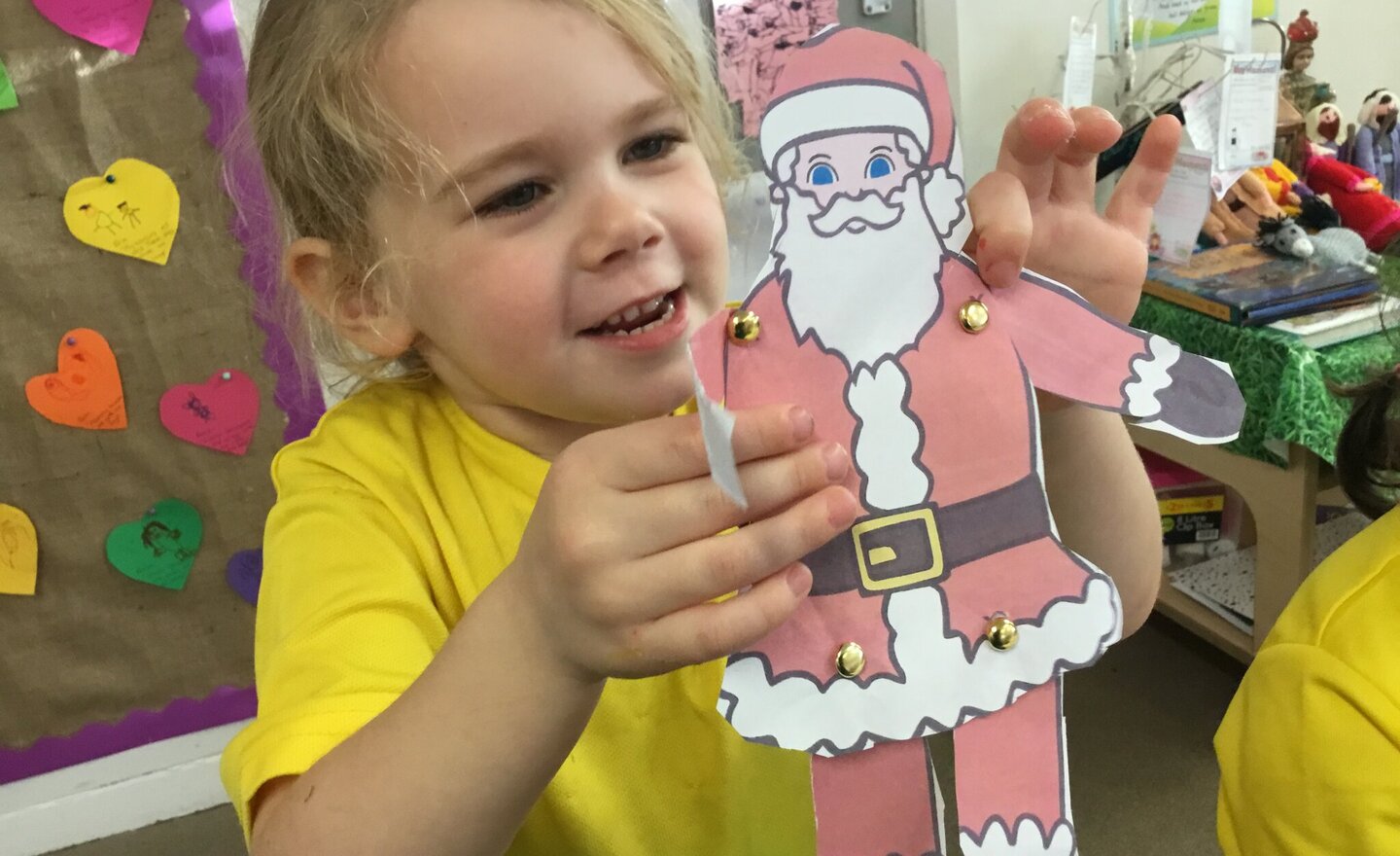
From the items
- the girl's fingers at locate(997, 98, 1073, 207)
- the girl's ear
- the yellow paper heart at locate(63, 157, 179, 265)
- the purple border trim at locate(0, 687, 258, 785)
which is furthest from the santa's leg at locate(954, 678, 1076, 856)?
the purple border trim at locate(0, 687, 258, 785)

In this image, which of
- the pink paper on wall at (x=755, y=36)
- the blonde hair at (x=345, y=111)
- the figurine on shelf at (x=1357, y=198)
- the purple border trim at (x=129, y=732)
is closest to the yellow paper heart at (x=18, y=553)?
the purple border trim at (x=129, y=732)

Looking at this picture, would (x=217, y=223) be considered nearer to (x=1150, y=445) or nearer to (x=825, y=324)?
(x=825, y=324)

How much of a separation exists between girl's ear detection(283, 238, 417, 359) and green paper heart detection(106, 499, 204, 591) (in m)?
0.93

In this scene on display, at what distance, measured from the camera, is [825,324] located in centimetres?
35

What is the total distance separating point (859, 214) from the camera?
35 centimetres

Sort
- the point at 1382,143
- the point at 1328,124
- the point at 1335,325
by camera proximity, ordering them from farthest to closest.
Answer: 1. the point at 1328,124
2. the point at 1382,143
3. the point at 1335,325

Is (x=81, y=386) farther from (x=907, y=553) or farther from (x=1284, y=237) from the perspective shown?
(x=1284, y=237)

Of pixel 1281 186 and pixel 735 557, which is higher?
pixel 735 557

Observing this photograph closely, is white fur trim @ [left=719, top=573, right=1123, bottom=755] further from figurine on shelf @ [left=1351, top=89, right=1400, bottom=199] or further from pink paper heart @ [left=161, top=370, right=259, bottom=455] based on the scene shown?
figurine on shelf @ [left=1351, top=89, right=1400, bottom=199]

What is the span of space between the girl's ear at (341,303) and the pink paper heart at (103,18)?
2.77 ft

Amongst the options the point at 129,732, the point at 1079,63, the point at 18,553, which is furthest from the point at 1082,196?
the point at 129,732

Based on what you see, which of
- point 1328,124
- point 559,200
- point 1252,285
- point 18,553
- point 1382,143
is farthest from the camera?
point 1328,124

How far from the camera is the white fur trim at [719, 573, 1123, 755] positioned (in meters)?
0.34

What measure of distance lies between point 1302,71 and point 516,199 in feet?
5.80
